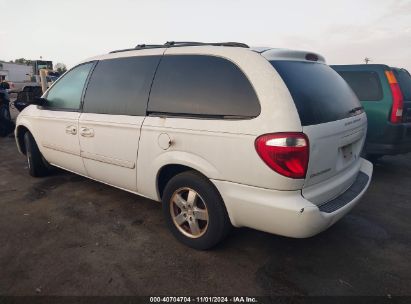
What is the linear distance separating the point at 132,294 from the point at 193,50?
215cm

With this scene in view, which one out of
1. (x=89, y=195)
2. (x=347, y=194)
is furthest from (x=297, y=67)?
(x=89, y=195)

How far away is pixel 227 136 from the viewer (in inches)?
96.3

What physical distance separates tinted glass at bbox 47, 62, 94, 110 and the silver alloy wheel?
189 cm

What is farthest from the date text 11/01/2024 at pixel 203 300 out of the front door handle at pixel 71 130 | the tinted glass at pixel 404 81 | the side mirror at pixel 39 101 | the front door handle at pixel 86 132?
the tinted glass at pixel 404 81

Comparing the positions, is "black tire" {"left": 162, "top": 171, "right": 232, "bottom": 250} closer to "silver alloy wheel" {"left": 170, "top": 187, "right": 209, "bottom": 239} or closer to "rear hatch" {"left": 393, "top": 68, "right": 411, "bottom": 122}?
"silver alloy wheel" {"left": 170, "top": 187, "right": 209, "bottom": 239}

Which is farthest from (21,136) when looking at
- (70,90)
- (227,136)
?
(227,136)

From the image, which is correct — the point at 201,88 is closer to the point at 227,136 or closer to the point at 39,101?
the point at 227,136

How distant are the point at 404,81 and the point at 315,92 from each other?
3.60 m

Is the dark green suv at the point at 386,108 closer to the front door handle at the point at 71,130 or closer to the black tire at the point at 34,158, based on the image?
the front door handle at the point at 71,130

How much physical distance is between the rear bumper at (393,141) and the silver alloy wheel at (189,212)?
3.53m

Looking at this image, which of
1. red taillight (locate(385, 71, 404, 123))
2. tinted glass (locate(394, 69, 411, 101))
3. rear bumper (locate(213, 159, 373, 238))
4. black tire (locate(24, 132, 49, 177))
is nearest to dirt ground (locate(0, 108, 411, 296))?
rear bumper (locate(213, 159, 373, 238))

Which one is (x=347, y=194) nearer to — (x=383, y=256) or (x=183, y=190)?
(x=383, y=256)

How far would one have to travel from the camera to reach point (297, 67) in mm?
2646

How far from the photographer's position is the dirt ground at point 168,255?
8.01ft
